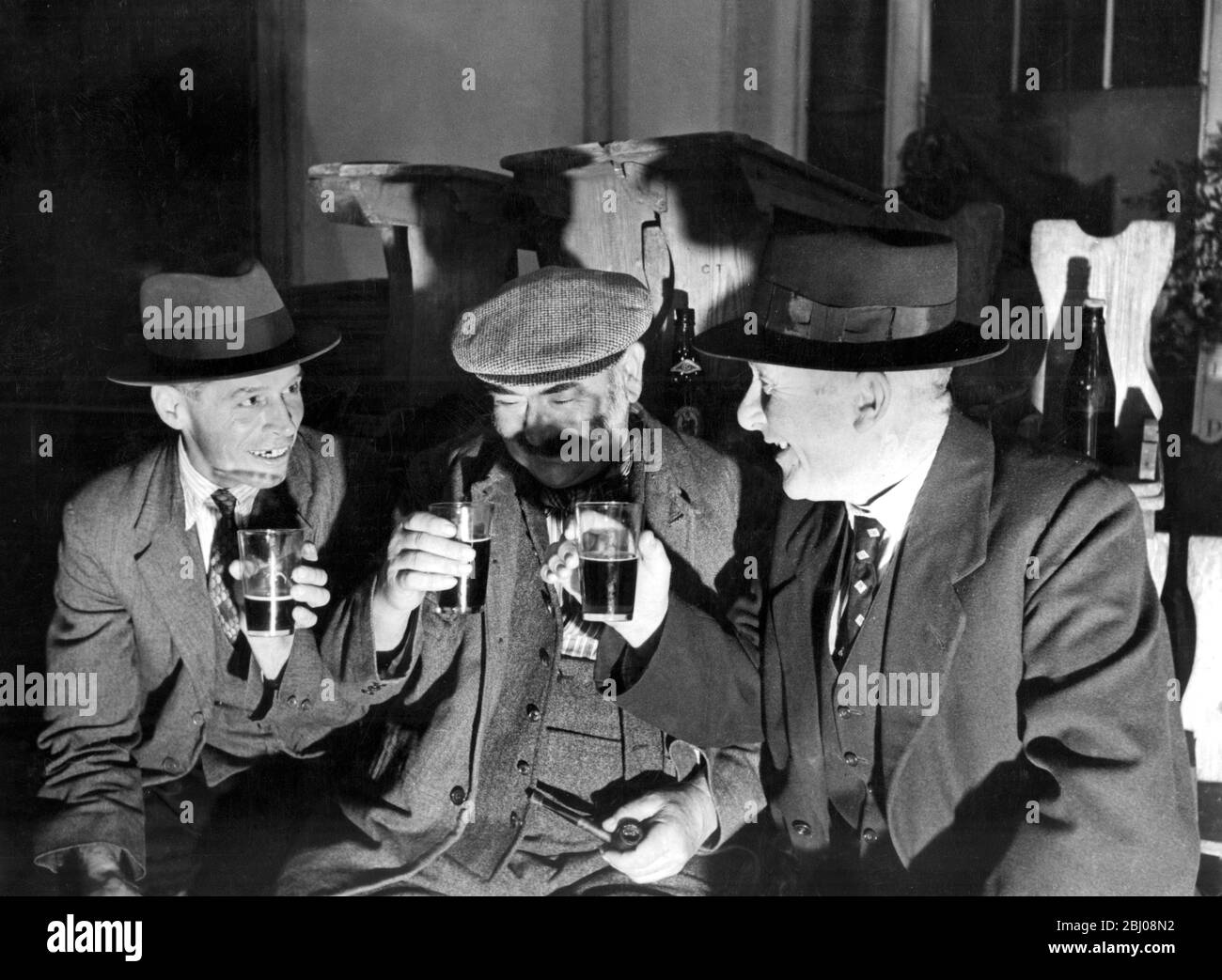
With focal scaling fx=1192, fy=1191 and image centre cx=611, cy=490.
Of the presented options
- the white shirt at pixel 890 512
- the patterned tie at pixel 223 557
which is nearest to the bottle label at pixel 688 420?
the white shirt at pixel 890 512

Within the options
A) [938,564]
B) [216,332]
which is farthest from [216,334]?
[938,564]

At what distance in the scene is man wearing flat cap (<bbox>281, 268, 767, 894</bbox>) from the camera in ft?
8.55

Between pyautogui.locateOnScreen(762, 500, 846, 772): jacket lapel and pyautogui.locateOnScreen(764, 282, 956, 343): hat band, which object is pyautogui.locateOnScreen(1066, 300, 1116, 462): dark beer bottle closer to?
pyautogui.locateOnScreen(764, 282, 956, 343): hat band

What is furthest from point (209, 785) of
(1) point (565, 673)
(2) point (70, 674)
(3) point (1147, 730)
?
(3) point (1147, 730)

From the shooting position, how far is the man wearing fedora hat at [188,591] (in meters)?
2.76

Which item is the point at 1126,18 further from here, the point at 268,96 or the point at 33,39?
the point at 33,39

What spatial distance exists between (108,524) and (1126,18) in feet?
8.69

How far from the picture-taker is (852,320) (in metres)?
2.50

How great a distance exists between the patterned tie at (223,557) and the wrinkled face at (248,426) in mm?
48

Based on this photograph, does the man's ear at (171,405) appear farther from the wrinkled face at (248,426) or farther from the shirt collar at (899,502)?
the shirt collar at (899,502)

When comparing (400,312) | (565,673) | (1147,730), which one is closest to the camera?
(1147,730)

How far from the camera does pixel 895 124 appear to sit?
273cm

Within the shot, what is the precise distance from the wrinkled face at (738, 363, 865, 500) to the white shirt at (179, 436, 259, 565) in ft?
3.94

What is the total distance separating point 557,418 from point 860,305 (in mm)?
702
